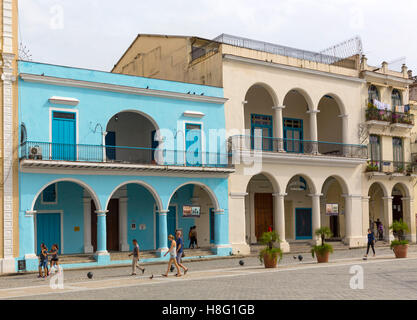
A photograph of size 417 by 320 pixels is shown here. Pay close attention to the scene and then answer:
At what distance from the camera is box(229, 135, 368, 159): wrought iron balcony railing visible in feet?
89.4

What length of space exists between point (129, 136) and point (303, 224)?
11.8 metres

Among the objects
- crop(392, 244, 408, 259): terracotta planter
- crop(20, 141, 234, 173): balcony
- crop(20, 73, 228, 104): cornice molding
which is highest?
crop(20, 73, 228, 104): cornice molding

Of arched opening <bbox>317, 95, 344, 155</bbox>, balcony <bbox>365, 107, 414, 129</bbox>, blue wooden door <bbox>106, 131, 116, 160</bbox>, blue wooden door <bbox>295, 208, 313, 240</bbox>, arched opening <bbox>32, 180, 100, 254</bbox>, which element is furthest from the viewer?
blue wooden door <bbox>295, 208, 313, 240</bbox>

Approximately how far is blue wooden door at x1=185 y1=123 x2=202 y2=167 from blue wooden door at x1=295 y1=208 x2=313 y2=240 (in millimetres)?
9924

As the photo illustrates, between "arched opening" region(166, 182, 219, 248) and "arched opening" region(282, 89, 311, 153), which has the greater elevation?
"arched opening" region(282, 89, 311, 153)

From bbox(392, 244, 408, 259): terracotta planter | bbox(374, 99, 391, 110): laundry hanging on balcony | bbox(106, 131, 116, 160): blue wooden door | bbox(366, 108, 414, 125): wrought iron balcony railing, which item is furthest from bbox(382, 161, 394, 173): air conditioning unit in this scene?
bbox(106, 131, 116, 160): blue wooden door

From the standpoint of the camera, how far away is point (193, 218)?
2936 centimetres

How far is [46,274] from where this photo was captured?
1959 cm

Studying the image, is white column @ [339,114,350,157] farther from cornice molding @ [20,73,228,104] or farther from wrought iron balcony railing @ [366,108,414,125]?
cornice molding @ [20,73,228,104]

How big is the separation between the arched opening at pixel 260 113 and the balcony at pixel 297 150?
68cm

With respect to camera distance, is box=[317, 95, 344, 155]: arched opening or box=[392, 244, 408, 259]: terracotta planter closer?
box=[392, 244, 408, 259]: terracotta planter

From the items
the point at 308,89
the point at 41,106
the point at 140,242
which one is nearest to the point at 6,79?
the point at 41,106
